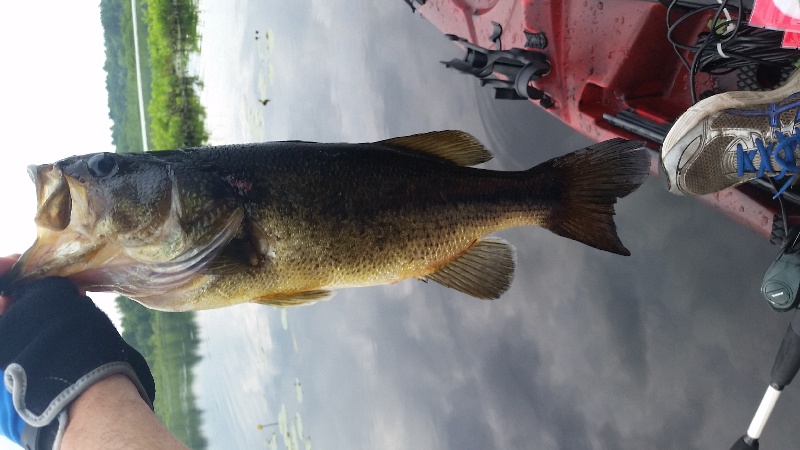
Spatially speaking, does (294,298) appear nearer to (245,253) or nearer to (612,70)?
(245,253)

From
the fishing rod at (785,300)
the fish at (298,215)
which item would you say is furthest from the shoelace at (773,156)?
the fish at (298,215)

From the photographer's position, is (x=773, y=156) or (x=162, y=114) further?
(x=162, y=114)

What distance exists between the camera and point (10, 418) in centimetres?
158

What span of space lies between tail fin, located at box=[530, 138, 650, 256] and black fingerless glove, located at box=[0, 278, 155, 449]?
160cm

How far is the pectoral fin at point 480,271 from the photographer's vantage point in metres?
1.90

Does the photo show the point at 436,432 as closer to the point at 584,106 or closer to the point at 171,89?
the point at 584,106

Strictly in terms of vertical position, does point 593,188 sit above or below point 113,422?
above

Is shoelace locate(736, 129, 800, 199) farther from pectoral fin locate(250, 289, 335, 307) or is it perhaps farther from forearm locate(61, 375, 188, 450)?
forearm locate(61, 375, 188, 450)

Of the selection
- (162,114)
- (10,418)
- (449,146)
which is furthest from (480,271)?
(162,114)

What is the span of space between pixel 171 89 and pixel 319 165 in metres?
14.5

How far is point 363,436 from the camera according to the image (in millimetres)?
7863

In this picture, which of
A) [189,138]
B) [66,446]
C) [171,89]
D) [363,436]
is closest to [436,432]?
[363,436]

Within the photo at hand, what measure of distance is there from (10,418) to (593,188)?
6.82ft

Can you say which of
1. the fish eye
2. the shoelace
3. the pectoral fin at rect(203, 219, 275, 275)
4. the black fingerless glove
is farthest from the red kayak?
the black fingerless glove
